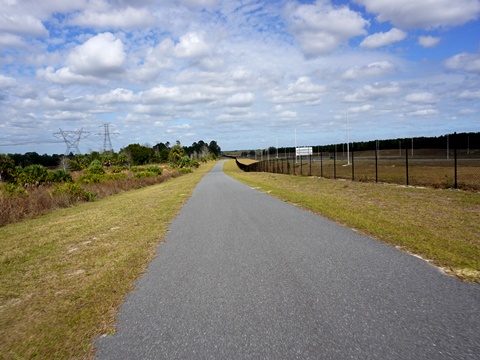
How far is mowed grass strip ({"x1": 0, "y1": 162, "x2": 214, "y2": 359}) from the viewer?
3.71 m

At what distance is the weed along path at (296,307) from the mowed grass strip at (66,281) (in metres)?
0.33

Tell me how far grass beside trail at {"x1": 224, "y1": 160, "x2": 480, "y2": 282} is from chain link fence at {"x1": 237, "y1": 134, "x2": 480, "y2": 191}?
3.67 m

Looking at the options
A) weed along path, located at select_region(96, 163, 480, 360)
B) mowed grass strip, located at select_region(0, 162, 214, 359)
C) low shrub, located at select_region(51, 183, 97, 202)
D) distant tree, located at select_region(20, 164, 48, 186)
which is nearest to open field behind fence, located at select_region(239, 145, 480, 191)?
weed along path, located at select_region(96, 163, 480, 360)

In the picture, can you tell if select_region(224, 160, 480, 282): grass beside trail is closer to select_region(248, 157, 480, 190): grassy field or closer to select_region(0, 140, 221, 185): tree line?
select_region(248, 157, 480, 190): grassy field

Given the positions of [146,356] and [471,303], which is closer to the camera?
[146,356]

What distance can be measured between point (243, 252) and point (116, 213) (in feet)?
27.1

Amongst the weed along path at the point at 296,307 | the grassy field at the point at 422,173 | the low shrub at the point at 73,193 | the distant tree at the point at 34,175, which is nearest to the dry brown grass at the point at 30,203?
the low shrub at the point at 73,193

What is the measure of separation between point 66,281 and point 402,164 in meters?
43.1

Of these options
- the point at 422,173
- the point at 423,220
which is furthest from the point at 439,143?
the point at 423,220

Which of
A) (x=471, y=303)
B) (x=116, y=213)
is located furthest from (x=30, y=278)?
(x=116, y=213)

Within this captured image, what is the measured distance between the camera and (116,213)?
13523 mm

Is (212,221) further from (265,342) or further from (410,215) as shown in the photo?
(265,342)

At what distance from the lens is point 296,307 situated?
13.5 feet

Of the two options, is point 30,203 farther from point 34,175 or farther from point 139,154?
point 139,154
